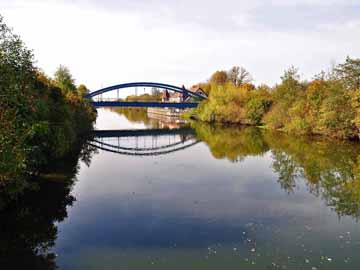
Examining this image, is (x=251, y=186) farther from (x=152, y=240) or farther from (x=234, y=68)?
(x=234, y=68)

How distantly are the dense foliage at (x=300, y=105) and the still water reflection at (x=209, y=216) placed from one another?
34.6ft

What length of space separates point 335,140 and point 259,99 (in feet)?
61.1

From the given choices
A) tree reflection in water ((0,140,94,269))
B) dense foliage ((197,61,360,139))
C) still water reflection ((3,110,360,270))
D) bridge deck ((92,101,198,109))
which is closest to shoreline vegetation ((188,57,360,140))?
dense foliage ((197,61,360,139))

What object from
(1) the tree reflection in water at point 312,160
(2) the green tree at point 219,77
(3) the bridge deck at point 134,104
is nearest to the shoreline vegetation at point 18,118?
(1) the tree reflection in water at point 312,160

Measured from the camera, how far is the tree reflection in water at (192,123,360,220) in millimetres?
17125

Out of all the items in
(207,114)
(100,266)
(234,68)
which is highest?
(234,68)

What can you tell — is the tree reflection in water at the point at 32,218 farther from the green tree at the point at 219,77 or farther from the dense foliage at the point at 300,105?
the green tree at the point at 219,77

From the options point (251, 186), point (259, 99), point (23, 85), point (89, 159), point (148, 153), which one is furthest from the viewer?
point (259, 99)

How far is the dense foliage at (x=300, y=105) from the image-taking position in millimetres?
34844

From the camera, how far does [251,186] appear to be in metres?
18.9

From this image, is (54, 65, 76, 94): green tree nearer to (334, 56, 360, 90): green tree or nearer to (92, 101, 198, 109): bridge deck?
(92, 101, 198, 109): bridge deck

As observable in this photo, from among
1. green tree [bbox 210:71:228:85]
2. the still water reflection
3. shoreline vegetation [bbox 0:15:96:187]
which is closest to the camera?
the still water reflection

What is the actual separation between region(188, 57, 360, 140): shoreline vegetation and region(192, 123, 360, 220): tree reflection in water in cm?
190

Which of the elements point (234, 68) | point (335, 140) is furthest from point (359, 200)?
point (234, 68)
